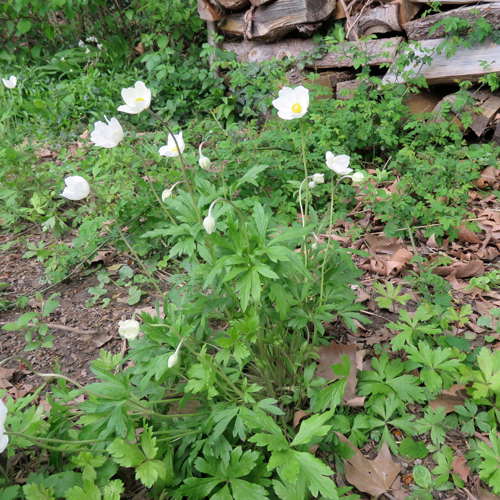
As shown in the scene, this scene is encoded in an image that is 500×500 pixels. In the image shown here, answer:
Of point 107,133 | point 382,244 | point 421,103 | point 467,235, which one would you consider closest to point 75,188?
point 107,133

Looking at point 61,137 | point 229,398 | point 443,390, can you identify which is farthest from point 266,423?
point 61,137

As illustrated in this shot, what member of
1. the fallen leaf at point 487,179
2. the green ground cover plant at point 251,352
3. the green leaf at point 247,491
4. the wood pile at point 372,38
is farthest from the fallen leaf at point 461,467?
the wood pile at point 372,38

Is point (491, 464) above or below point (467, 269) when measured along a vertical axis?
above

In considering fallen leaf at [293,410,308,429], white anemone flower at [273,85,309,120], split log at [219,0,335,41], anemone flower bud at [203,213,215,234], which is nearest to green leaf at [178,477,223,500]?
fallen leaf at [293,410,308,429]

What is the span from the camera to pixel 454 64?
3295mm

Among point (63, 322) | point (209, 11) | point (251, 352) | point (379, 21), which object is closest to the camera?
point (251, 352)

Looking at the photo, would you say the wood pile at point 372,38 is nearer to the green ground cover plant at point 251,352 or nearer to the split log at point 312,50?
the split log at point 312,50

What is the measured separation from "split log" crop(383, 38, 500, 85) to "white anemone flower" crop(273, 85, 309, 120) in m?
1.93

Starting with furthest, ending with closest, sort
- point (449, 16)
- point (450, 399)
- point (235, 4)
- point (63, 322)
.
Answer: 1. point (235, 4)
2. point (449, 16)
3. point (63, 322)
4. point (450, 399)

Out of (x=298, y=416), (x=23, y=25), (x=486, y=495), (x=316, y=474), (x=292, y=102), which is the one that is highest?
(x=292, y=102)

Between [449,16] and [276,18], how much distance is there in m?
1.62

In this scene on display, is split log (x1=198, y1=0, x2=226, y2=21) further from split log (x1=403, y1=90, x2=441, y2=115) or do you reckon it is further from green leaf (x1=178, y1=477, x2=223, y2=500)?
green leaf (x1=178, y1=477, x2=223, y2=500)

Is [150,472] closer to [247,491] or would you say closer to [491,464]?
[247,491]

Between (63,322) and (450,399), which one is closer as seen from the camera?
(450,399)
